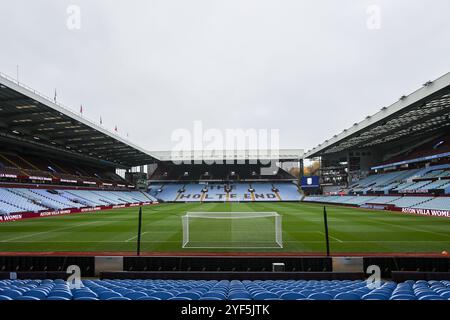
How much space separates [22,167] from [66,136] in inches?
296

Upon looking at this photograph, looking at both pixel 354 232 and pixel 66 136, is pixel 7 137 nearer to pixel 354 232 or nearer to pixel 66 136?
pixel 66 136

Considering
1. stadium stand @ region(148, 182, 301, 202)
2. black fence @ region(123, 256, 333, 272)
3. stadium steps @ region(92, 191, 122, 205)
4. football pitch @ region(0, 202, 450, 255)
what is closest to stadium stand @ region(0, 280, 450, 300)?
black fence @ region(123, 256, 333, 272)

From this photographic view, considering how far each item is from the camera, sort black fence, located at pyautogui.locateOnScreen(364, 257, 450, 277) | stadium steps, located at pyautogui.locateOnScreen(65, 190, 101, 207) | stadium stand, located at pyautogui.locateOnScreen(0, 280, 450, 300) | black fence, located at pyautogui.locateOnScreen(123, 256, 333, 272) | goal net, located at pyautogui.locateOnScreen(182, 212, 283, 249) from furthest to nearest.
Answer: stadium steps, located at pyautogui.locateOnScreen(65, 190, 101, 207), goal net, located at pyautogui.locateOnScreen(182, 212, 283, 249), black fence, located at pyautogui.locateOnScreen(123, 256, 333, 272), black fence, located at pyautogui.locateOnScreen(364, 257, 450, 277), stadium stand, located at pyautogui.locateOnScreen(0, 280, 450, 300)

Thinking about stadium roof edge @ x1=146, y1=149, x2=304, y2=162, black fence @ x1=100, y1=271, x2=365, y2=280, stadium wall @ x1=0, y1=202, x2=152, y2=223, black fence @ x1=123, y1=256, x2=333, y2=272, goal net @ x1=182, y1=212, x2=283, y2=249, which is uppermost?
stadium roof edge @ x1=146, y1=149, x2=304, y2=162

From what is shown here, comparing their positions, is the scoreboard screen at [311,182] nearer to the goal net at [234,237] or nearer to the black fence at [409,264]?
the goal net at [234,237]

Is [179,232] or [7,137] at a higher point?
[7,137]

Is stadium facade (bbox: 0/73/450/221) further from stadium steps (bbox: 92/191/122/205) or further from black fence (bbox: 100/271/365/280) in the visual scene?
black fence (bbox: 100/271/365/280)

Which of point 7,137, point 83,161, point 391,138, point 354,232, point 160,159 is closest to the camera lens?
point 354,232

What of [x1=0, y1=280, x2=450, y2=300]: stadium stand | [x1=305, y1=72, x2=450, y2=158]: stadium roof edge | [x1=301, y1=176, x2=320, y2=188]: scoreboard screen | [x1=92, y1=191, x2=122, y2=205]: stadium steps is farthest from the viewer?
[x1=301, y1=176, x2=320, y2=188]: scoreboard screen

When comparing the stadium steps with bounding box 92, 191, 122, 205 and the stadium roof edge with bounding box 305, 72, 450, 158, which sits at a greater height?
the stadium roof edge with bounding box 305, 72, 450, 158

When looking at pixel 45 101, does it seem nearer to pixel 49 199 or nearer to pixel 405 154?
pixel 49 199

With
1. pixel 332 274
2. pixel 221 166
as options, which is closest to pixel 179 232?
pixel 332 274

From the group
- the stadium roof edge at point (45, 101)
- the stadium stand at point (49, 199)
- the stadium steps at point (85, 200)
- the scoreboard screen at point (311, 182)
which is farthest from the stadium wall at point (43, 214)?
the scoreboard screen at point (311, 182)

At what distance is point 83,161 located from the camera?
216 ft
